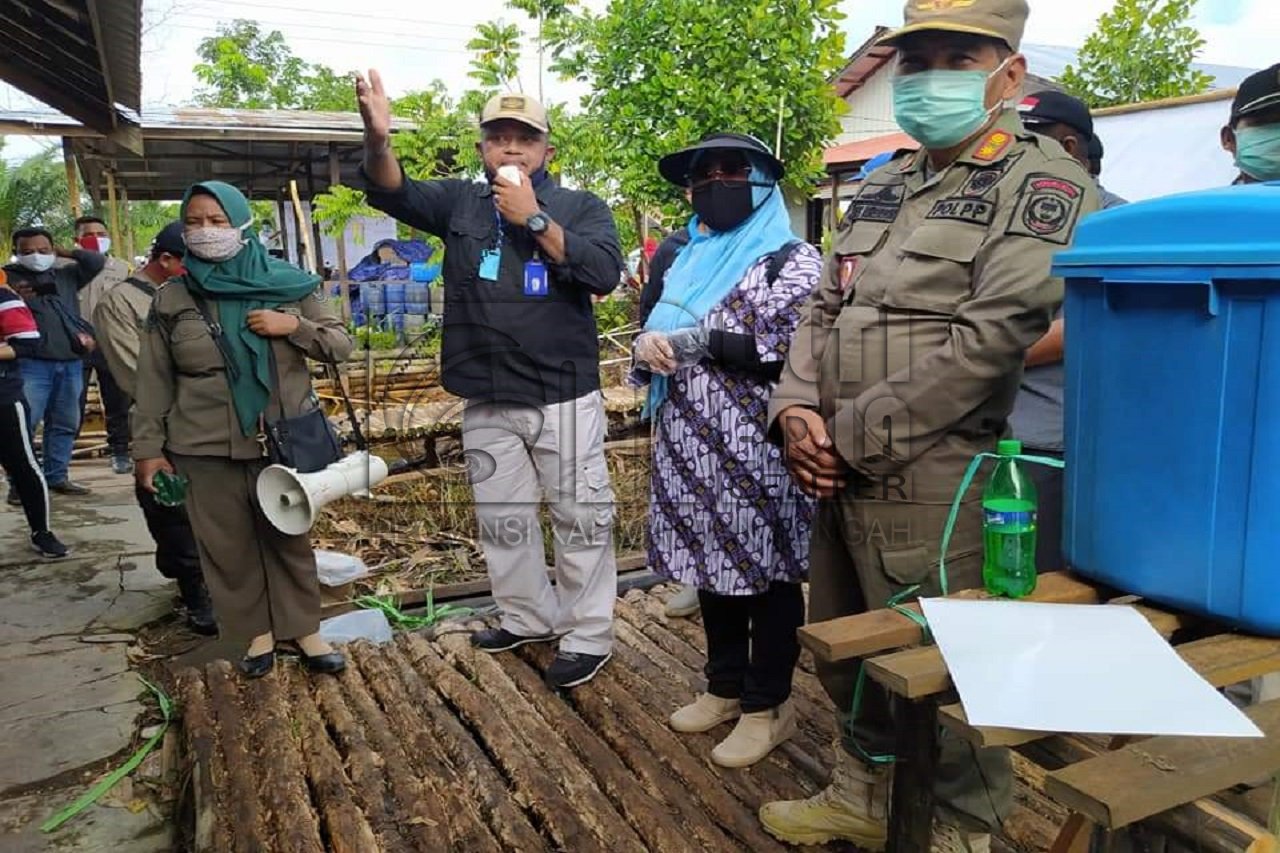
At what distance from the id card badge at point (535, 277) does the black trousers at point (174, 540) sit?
6.88 ft

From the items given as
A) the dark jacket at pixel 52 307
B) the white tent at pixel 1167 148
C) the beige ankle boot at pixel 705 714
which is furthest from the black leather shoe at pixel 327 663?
the white tent at pixel 1167 148

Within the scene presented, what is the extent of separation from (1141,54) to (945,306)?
8.63 metres

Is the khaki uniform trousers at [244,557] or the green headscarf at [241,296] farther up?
the green headscarf at [241,296]

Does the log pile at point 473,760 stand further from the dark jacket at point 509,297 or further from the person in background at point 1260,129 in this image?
the person in background at point 1260,129

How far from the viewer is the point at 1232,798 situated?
4.81 feet

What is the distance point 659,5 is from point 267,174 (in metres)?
9.21

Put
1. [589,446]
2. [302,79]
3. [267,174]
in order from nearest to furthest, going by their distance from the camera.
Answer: [589,446], [267,174], [302,79]

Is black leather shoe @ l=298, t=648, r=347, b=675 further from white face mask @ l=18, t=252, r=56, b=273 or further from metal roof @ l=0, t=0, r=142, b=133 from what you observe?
white face mask @ l=18, t=252, r=56, b=273

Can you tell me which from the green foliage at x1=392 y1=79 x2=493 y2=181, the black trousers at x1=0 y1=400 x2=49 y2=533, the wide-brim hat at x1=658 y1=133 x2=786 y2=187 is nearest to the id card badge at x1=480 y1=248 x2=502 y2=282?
the wide-brim hat at x1=658 y1=133 x2=786 y2=187

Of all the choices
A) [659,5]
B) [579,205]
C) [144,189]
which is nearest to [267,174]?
[144,189]

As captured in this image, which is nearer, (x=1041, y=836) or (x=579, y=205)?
(x=1041, y=836)

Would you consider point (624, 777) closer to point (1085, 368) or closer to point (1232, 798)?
point (1232, 798)

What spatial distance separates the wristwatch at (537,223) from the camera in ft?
9.72

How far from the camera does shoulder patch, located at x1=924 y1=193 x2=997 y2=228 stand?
1832 mm
